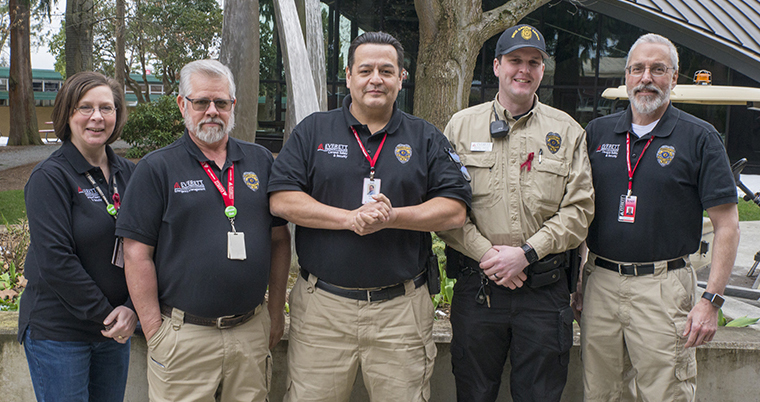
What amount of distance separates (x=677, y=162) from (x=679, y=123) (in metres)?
0.23

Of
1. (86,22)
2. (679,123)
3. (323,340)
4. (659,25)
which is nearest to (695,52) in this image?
(659,25)

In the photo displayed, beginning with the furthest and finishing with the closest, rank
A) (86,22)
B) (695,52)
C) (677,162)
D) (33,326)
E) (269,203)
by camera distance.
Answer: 1. (86,22)
2. (695,52)
3. (677,162)
4. (269,203)
5. (33,326)

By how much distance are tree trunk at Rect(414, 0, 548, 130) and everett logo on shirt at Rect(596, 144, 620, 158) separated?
22.2ft

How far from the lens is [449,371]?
358 centimetres

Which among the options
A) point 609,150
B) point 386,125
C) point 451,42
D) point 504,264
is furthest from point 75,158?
point 451,42

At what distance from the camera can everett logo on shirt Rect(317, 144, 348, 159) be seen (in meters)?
2.76

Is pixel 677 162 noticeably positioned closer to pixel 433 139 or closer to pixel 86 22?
pixel 433 139

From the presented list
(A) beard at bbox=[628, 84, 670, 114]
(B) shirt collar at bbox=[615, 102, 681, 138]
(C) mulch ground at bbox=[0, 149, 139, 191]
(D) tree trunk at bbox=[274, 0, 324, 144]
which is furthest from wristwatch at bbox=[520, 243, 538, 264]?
(C) mulch ground at bbox=[0, 149, 139, 191]

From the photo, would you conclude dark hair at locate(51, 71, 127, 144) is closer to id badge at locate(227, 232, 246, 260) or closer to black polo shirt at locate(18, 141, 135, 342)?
black polo shirt at locate(18, 141, 135, 342)

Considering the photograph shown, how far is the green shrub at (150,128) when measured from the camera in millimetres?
15195

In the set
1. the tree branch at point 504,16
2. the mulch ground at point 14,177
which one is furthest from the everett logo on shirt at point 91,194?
the mulch ground at point 14,177

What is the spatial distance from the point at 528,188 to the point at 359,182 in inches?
34.9

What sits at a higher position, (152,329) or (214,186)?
(214,186)

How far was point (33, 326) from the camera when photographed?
99.5 inches
